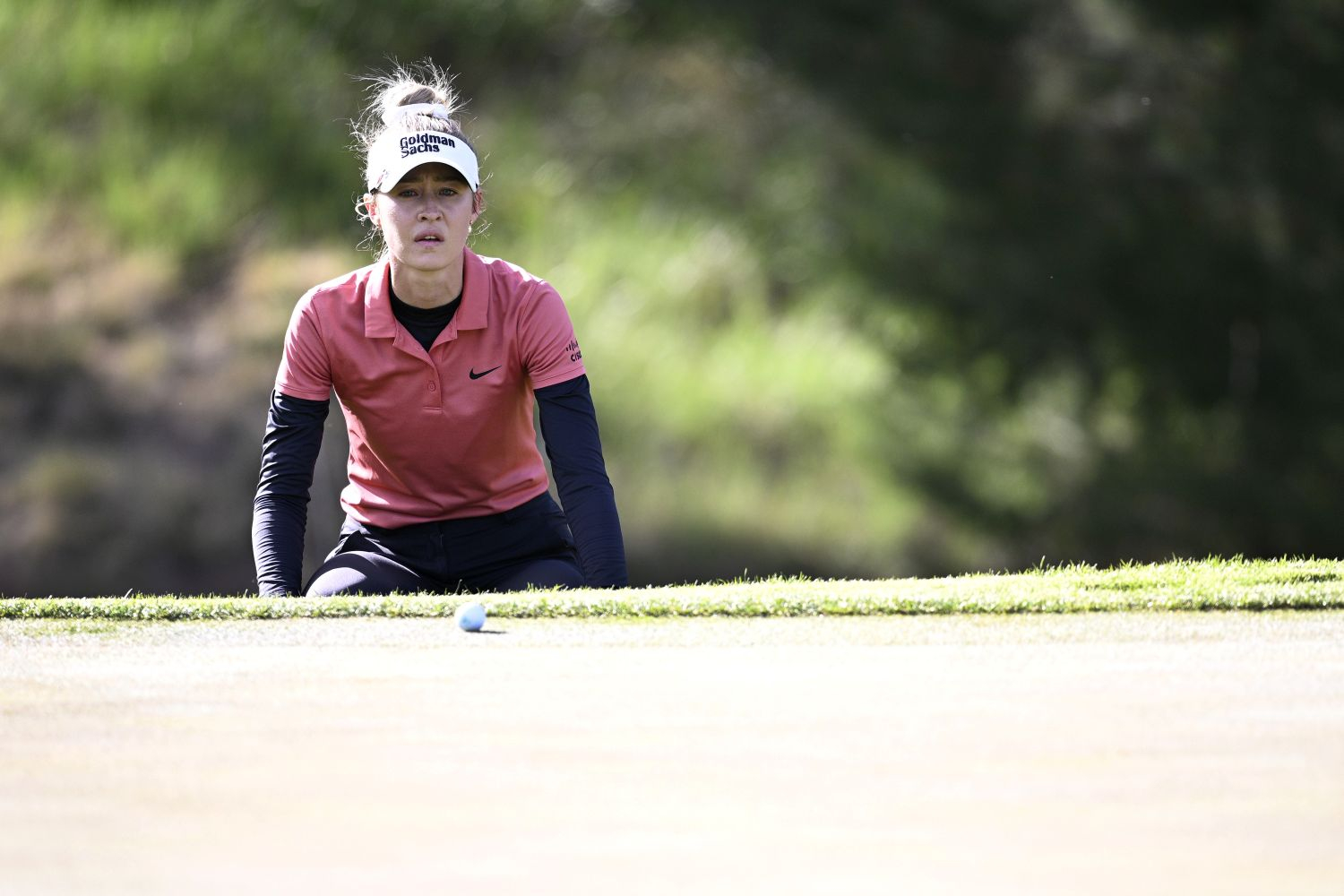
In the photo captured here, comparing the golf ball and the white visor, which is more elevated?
the white visor

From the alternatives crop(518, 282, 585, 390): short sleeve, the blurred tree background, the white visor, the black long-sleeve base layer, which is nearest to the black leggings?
the black long-sleeve base layer

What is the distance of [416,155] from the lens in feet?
10.4

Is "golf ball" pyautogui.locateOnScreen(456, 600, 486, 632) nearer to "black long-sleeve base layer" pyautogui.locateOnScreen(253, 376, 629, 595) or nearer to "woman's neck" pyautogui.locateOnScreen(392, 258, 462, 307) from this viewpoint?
"black long-sleeve base layer" pyautogui.locateOnScreen(253, 376, 629, 595)

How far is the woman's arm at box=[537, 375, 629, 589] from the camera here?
3219mm

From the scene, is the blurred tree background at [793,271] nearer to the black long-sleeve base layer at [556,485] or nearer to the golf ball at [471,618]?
the black long-sleeve base layer at [556,485]

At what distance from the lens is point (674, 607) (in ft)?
8.89

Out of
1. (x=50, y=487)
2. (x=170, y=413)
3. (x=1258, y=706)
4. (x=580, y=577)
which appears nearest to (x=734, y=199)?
(x=170, y=413)

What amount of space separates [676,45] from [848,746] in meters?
10.1

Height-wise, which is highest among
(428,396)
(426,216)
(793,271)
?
(793,271)

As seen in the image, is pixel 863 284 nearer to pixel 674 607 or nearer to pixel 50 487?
pixel 50 487

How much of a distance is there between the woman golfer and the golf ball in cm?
65

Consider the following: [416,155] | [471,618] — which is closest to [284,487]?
[416,155]

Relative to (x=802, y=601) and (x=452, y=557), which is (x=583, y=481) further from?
(x=802, y=601)

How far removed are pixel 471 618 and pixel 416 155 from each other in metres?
0.94
